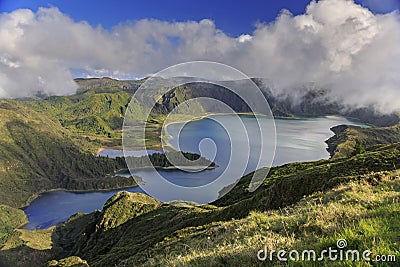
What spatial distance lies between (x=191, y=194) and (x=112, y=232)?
223 feet

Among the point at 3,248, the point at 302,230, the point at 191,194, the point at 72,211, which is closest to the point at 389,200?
the point at 302,230

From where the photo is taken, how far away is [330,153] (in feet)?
633

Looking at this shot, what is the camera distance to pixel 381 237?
16.6 feet

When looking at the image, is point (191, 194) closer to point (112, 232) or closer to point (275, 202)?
point (112, 232)

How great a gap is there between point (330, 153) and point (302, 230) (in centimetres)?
20544

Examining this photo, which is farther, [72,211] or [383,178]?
[72,211]

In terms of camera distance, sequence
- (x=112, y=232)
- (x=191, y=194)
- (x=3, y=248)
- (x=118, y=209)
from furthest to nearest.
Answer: (x=3, y=248), (x=191, y=194), (x=118, y=209), (x=112, y=232)

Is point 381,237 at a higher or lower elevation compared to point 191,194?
higher

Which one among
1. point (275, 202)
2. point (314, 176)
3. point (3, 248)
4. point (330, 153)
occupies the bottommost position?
point (3, 248)

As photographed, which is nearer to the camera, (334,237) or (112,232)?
(334,237)

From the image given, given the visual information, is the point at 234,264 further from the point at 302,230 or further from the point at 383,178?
the point at 383,178

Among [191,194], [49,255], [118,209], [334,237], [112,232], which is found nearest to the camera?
[334,237]

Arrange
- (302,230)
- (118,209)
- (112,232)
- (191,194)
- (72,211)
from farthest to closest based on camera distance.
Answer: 1. (72,211)
2. (191,194)
3. (118,209)
4. (112,232)
5. (302,230)

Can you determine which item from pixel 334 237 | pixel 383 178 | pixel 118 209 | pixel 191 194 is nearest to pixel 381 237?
pixel 334 237
